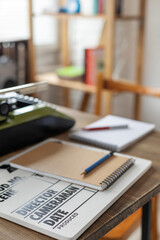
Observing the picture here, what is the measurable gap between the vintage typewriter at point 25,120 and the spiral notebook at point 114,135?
8cm

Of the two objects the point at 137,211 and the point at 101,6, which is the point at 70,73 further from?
the point at 137,211

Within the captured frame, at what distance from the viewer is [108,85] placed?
5.82ft

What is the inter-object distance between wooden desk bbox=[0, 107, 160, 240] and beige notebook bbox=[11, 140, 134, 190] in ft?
0.19

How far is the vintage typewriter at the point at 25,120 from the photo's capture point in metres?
1.09

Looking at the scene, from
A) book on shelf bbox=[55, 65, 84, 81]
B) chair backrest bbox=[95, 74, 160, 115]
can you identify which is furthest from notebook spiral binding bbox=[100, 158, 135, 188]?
book on shelf bbox=[55, 65, 84, 81]

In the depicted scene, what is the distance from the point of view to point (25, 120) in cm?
Answer: 115

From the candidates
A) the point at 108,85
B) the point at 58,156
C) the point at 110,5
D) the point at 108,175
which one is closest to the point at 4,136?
the point at 58,156

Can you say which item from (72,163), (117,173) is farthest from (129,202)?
(72,163)

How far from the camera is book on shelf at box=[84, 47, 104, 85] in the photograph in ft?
8.07

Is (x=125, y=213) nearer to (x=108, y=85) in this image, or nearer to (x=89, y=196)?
(x=89, y=196)

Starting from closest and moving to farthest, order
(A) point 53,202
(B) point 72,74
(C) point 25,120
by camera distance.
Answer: (A) point 53,202
(C) point 25,120
(B) point 72,74

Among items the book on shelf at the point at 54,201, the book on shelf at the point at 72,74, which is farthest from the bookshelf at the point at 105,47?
the book on shelf at the point at 54,201

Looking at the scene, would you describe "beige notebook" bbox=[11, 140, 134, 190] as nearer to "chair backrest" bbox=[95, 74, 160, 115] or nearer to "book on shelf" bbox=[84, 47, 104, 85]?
"chair backrest" bbox=[95, 74, 160, 115]

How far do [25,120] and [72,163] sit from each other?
0.25 m
